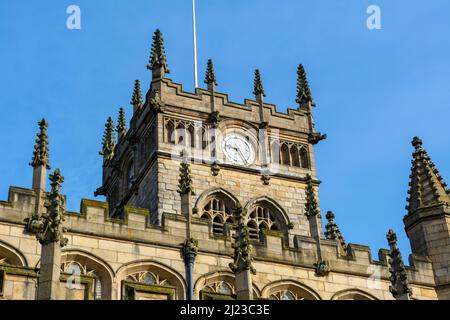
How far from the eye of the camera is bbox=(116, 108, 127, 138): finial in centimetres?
3700

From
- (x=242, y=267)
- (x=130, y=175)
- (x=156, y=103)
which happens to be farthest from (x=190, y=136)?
(x=242, y=267)

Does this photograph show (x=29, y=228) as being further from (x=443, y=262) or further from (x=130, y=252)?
(x=443, y=262)

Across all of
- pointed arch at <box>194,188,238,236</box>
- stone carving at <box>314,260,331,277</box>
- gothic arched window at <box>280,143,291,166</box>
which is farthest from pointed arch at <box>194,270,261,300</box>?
gothic arched window at <box>280,143,291,166</box>

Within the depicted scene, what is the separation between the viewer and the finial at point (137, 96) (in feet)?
117

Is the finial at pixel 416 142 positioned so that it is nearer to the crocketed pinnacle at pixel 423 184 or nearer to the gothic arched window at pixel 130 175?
the crocketed pinnacle at pixel 423 184

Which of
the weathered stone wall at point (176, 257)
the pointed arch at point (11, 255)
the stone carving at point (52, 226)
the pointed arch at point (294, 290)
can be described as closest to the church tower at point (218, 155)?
the weathered stone wall at point (176, 257)

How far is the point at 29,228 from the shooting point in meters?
20.9

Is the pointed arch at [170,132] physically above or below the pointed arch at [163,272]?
above

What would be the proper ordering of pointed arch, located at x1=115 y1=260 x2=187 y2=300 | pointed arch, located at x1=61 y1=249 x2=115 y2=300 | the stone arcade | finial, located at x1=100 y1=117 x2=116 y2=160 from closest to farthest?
the stone arcade < pointed arch, located at x1=61 y1=249 x2=115 y2=300 < pointed arch, located at x1=115 y1=260 x2=187 y2=300 < finial, located at x1=100 y1=117 x2=116 y2=160

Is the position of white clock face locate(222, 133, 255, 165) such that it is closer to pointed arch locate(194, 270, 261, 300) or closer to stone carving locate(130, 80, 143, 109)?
stone carving locate(130, 80, 143, 109)

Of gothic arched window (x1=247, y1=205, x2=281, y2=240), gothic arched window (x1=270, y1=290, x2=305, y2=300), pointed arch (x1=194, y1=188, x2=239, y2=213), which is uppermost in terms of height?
pointed arch (x1=194, y1=188, x2=239, y2=213)

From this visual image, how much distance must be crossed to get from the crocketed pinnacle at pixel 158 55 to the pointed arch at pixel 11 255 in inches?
552
